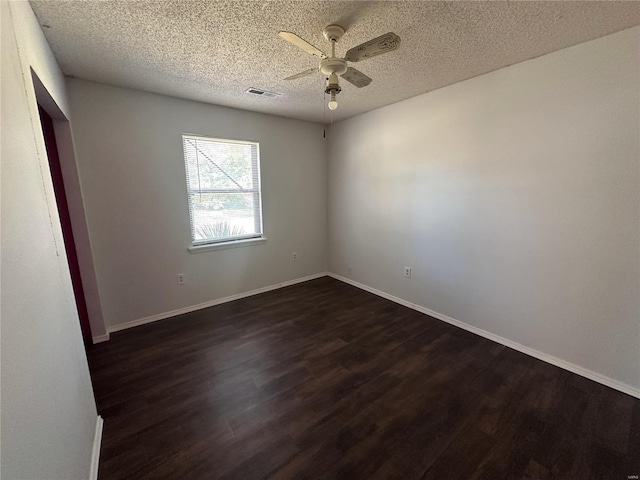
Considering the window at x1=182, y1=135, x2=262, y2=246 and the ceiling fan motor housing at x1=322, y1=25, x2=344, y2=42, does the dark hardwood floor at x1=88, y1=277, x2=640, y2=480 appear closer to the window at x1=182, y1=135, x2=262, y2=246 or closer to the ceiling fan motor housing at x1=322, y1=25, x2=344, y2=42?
the window at x1=182, y1=135, x2=262, y2=246

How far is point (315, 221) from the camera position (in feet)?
14.1

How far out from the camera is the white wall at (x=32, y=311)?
2.44ft

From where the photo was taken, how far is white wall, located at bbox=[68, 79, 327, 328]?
2547mm

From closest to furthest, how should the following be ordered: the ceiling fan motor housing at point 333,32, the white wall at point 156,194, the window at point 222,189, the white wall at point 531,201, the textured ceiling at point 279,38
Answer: the textured ceiling at point 279,38, the ceiling fan motor housing at point 333,32, the white wall at point 531,201, the white wall at point 156,194, the window at point 222,189

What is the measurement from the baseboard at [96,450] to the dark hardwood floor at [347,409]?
0.12ft

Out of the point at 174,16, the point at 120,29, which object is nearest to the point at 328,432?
the point at 174,16

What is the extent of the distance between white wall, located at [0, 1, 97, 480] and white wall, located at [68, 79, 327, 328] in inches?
44.1

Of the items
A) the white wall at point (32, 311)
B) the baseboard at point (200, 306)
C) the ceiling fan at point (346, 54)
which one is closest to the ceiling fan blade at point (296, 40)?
the ceiling fan at point (346, 54)

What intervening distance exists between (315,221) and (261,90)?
209cm

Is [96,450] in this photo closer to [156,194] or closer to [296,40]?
[156,194]

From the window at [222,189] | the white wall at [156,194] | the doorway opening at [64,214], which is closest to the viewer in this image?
the doorway opening at [64,214]

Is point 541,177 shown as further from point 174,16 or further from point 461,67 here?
point 174,16

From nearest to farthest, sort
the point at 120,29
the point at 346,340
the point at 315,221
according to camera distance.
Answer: the point at 120,29 → the point at 346,340 → the point at 315,221

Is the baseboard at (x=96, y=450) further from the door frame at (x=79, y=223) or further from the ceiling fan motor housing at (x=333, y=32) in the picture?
the ceiling fan motor housing at (x=333, y=32)
